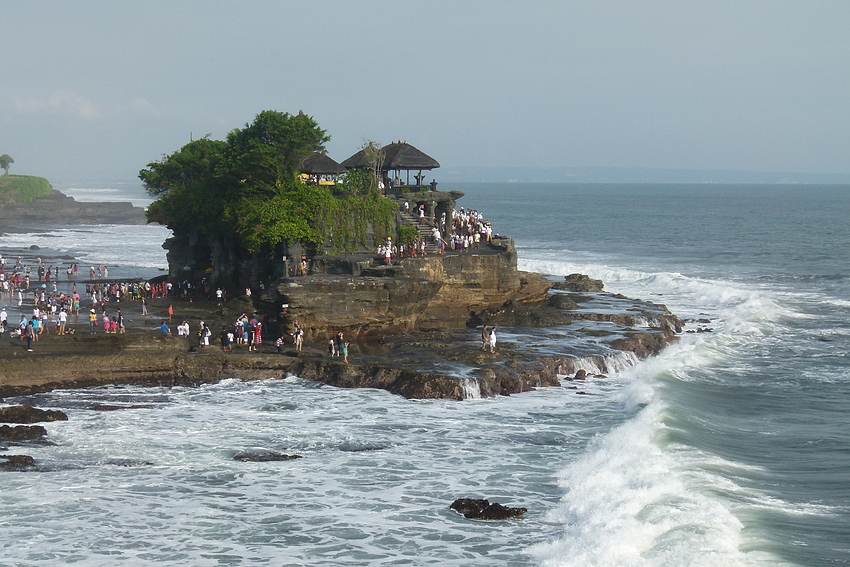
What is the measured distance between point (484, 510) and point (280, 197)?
1022 inches

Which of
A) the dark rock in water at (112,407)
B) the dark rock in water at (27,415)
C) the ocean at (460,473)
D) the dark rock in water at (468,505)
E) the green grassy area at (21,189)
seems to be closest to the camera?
the ocean at (460,473)

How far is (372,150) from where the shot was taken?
4625 centimetres

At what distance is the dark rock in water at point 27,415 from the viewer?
25203mm

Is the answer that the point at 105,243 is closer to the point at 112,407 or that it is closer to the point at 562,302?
the point at 562,302

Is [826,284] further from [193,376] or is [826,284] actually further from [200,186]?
[193,376]

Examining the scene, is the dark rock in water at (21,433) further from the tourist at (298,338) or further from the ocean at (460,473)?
the tourist at (298,338)

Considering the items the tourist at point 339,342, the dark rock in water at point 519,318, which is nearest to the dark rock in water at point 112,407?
the tourist at point 339,342

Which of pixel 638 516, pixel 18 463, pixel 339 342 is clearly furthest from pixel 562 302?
pixel 18 463

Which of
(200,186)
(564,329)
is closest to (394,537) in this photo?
(564,329)

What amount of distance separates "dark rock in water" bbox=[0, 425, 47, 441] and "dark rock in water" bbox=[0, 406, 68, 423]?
0.80m

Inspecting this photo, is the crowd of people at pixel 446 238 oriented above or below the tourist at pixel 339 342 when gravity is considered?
above

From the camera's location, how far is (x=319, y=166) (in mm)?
46000

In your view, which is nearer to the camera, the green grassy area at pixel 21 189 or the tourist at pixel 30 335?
the tourist at pixel 30 335

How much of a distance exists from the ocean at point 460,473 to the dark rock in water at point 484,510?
0.84ft
